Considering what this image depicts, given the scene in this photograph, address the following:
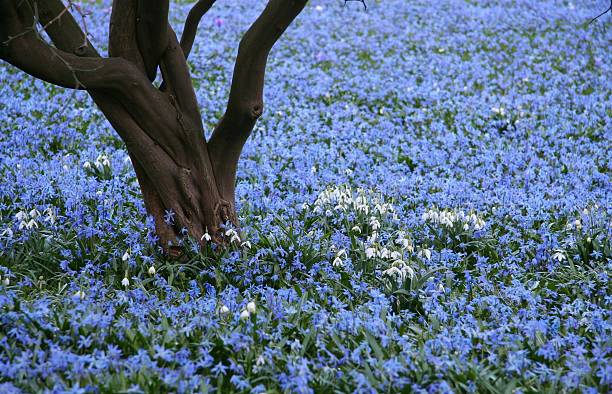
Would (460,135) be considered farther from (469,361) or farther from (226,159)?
(469,361)

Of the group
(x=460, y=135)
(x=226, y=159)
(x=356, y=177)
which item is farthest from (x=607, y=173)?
(x=226, y=159)

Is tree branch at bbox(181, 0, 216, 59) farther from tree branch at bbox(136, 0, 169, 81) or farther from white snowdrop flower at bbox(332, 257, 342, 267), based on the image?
white snowdrop flower at bbox(332, 257, 342, 267)

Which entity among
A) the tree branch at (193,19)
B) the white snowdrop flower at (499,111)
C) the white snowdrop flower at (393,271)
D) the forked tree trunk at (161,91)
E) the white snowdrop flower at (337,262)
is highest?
the white snowdrop flower at (499,111)

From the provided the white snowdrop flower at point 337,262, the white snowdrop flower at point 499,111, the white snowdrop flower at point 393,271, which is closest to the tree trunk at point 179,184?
the white snowdrop flower at point 337,262

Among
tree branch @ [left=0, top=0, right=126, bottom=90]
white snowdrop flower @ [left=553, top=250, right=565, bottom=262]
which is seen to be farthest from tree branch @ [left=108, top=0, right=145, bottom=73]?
white snowdrop flower @ [left=553, top=250, right=565, bottom=262]

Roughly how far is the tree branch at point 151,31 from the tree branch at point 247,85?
64 centimetres

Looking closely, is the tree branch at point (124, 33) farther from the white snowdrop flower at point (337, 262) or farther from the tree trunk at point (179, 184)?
the white snowdrop flower at point (337, 262)

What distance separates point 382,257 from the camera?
5496mm

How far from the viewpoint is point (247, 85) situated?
17.7 ft

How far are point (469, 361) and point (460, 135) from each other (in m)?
6.06

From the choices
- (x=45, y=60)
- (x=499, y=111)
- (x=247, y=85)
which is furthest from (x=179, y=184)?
(x=499, y=111)

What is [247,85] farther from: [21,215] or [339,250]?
[21,215]

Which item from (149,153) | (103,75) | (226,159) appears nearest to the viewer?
(103,75)

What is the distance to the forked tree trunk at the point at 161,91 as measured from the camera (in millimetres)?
5062
